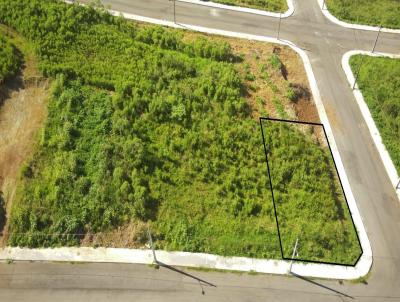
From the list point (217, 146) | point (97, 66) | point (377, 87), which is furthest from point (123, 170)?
point (377, 87)

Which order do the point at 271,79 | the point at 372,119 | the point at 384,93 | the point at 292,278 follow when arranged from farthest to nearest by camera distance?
the point at 271,79 < the point at 384,93 < the point at 372,119 < the point at 292,278

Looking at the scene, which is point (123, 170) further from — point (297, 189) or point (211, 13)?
point (211, 13)

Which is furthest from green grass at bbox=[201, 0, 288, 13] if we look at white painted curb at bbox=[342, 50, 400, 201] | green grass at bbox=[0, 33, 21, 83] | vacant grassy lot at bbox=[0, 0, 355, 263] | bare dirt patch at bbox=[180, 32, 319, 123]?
green grass at bbox=[0, 33, 21, 83]

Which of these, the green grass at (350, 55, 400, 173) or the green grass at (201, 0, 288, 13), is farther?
the green grass at (201, 0, 288, 13)

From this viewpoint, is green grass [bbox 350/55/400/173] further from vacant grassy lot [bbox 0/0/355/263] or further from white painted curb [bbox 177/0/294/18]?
white painted curb [bbox 177/0/294/18]

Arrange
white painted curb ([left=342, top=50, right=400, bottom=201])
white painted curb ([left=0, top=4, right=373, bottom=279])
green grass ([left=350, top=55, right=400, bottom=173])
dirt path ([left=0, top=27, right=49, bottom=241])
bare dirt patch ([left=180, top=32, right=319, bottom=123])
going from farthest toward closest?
bare dirt patch ([left=180, top=32, right=319, bottom=123]) → green grass ([left=350, top=55, right=400, bottom=173]) → white painted curb ([left=342, top=50, right=400, bottom=201]) → dirt path ([left=0, top=27, right=49, bottom=241]) → white painted curb ([left=0, top=4, right=373, bottom=279])

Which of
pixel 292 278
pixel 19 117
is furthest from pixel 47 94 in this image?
pixel 292 278

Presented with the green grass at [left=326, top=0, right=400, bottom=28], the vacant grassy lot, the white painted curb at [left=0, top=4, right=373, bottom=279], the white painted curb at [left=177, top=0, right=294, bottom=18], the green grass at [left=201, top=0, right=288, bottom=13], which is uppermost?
the green grass at [left=326, top=0, right=400, bottom=28]

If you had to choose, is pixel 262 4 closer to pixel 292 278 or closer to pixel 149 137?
pixel 149 137
